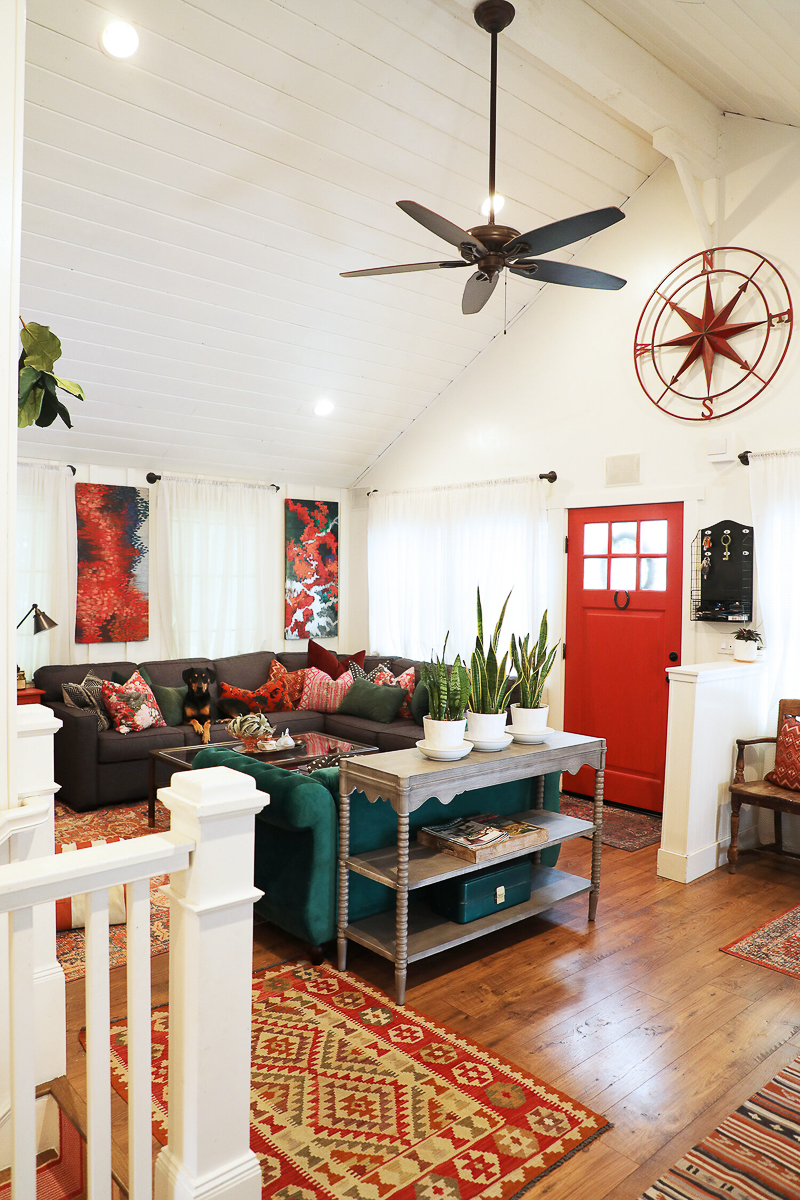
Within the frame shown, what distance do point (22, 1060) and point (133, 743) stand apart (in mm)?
3975

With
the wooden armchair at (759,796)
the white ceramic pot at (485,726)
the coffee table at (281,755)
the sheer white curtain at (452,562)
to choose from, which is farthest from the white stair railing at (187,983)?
the sheer white curtain at (452,562)

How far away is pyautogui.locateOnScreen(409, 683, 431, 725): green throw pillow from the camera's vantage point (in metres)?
5.63

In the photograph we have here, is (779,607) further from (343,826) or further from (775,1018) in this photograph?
(343,826)

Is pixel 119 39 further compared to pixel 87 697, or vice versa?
pixel 87 697

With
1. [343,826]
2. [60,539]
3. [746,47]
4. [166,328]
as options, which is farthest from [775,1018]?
[60,539]

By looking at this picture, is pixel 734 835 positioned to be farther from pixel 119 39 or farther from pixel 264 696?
pixel 119 39

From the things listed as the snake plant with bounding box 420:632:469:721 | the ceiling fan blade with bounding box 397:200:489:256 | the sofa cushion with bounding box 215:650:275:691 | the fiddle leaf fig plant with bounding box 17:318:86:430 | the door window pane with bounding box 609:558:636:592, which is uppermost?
the ceiling fan blade with bounding box 397:200:489:256

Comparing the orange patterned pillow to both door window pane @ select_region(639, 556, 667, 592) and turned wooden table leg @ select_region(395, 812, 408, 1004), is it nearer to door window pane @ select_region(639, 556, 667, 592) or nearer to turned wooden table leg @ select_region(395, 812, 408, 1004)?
door window pane @ select_region(639, 556, 667, 592)

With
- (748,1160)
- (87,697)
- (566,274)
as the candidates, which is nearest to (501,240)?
(566,274)

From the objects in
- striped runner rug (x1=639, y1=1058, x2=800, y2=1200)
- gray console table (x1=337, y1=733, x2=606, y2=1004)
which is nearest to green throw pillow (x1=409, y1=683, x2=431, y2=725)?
gray console table (x1=337, y1=733, x2=606, y2=1004)

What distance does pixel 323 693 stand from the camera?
6148 mm

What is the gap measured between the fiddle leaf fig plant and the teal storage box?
2.10 metres

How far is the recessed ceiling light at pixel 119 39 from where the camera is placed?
3068 mm

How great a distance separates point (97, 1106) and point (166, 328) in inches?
172
